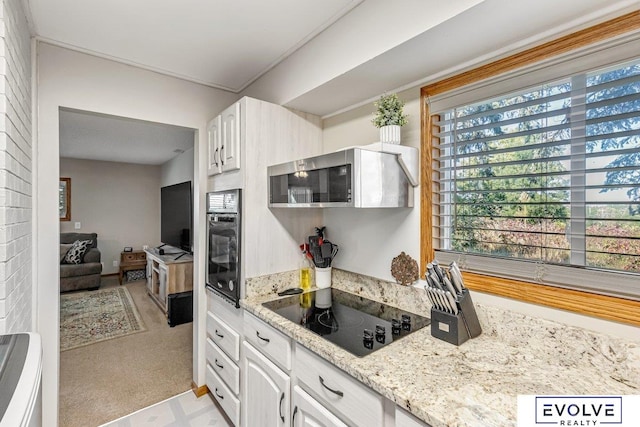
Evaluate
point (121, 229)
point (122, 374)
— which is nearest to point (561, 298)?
point (122, 374)

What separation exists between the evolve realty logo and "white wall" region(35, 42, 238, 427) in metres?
2.44

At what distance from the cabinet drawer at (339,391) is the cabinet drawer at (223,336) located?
690mm

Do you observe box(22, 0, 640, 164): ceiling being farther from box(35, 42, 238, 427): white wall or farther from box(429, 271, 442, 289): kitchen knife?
box(429, 271, 442, 289): kitchen knife

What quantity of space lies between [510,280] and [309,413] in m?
1.03

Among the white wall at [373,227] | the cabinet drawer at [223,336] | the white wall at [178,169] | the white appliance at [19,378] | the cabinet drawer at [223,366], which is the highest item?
the white wall at [178,169]

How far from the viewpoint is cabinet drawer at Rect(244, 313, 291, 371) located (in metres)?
A: 1.48

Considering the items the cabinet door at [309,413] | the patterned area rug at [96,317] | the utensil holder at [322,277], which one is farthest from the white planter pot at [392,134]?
the patterned area rug at [96,317]

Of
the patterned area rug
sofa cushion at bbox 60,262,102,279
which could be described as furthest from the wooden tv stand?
sofa cushion at bbox 60,262,102,279

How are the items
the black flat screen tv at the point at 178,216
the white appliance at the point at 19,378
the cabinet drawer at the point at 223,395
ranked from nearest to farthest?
the white appliance at the point at 19,378 → the cabinet drawer at the point at 223,395 → the black flat screen tv at the point at 178,216

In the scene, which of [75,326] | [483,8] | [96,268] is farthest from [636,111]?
[96,268]

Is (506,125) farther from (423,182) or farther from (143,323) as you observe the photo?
(143,323)

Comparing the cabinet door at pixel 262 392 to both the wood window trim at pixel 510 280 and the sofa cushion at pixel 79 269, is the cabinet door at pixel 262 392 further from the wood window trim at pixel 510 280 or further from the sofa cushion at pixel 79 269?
the sofa cushion at pixel 79 269

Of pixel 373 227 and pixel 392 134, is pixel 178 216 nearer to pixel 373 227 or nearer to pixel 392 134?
pixel 373 227

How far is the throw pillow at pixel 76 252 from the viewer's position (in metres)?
5.33
